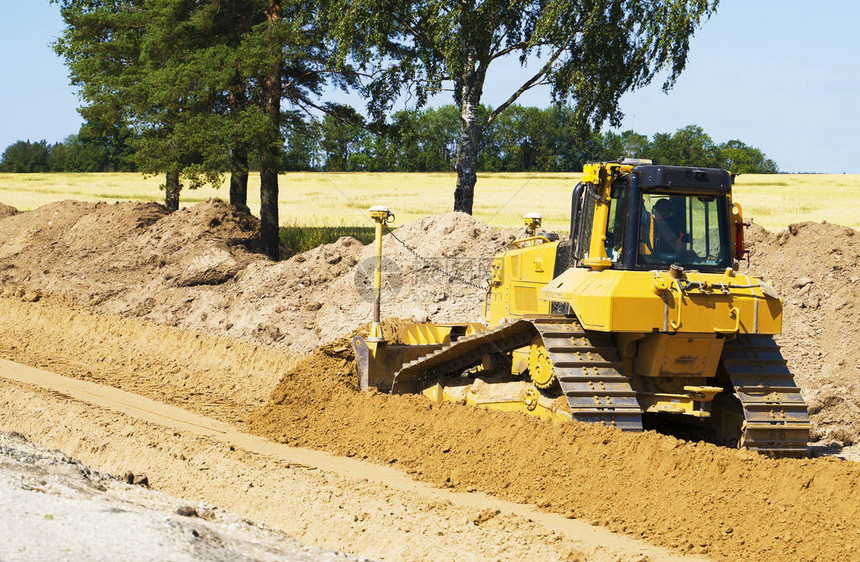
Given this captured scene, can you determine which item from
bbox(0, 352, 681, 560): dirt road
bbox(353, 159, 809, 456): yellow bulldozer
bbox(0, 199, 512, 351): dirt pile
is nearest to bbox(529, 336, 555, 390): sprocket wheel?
bbox(353, 159, 809, 456): yellow bulldozer

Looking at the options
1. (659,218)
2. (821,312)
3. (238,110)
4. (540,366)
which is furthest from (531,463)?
(238,110)

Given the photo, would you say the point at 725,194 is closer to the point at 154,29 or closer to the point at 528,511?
the point at 528,511

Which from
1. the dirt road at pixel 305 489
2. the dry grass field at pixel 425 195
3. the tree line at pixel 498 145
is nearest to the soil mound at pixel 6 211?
the tree line at pixel 498 145

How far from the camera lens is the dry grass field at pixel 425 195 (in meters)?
32.8

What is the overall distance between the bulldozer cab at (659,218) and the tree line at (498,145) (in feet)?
2.53

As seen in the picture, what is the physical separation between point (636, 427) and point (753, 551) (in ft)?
5.89

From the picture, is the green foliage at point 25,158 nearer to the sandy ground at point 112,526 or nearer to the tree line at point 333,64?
the tree line at point 333,64

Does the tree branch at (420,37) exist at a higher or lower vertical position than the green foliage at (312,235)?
higher

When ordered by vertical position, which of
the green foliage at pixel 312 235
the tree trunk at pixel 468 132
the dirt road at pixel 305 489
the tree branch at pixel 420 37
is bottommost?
the dirt road at pixel 305 489

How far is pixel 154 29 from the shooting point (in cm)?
2255

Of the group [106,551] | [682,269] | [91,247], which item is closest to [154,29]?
[91,247]

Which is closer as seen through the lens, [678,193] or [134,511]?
[134,511]

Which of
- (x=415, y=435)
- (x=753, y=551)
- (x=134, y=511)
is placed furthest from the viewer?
(x=415, y=435)

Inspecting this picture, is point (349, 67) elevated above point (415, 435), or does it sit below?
above
